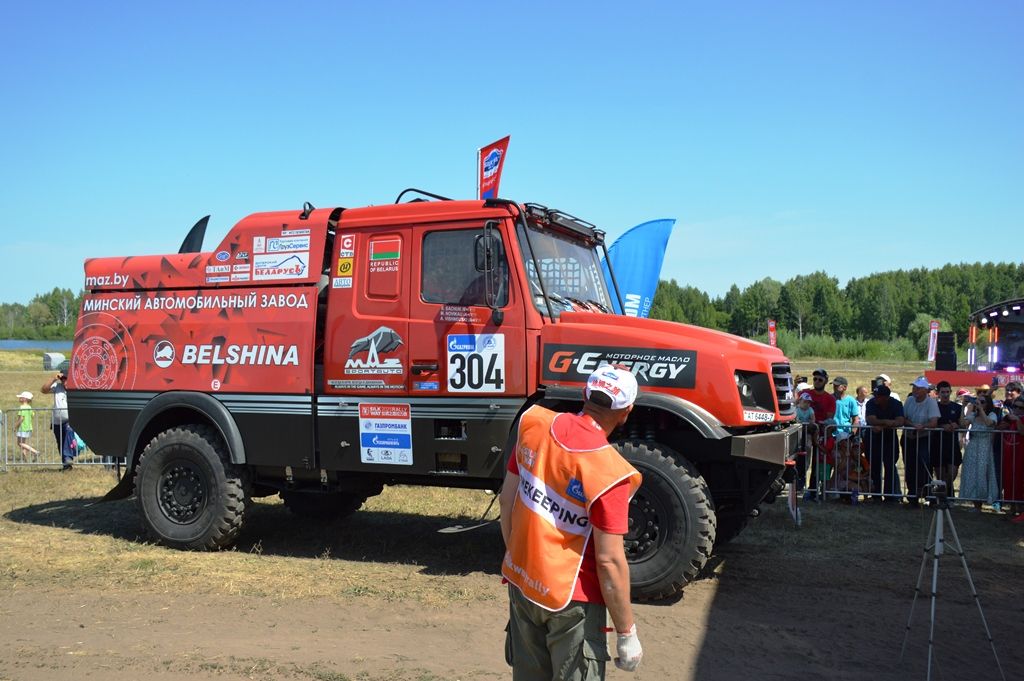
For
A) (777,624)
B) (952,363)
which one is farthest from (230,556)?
(952,363)

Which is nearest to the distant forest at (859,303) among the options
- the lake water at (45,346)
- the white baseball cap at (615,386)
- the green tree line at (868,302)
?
the green tree line at (868,302)

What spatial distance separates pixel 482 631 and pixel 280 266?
383 centimetres

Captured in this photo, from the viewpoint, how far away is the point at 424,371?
713cm

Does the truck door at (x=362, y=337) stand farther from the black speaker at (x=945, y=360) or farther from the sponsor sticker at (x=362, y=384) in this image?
the black speaker at (x=945, y=360)

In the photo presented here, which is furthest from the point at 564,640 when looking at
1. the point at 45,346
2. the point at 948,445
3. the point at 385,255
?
the point at 45,346

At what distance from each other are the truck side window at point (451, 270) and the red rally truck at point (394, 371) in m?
0.02

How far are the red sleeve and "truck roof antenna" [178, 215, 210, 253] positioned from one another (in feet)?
23.2

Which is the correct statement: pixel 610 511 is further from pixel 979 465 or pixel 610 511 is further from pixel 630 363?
pixel 979 465

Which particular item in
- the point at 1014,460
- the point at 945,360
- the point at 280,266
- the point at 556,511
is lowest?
the point at 1014,460

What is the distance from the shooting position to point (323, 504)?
946cm

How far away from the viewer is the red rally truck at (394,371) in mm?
6496

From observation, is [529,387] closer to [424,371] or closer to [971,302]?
[424,371]

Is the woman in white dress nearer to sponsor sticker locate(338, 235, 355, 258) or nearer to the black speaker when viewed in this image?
sponsor sticker locate(338, 235, 355, 258)

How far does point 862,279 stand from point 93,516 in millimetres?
121099
